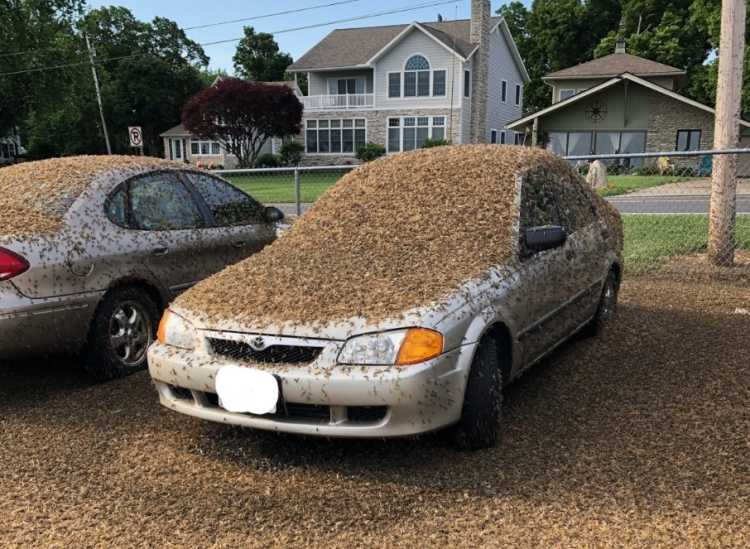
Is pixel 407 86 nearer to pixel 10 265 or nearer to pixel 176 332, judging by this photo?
pixel 10 265

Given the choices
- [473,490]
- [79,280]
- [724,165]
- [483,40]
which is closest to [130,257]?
[79,280]

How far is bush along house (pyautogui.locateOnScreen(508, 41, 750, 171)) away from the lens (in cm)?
3073

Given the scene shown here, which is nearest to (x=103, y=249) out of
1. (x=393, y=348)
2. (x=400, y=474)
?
(x=393, y=348)

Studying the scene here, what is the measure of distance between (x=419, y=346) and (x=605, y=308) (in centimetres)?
304

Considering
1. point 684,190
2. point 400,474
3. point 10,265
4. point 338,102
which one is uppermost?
point 338,102

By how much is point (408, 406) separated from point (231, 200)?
3.36 m

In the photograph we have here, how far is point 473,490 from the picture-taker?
3.16 meters

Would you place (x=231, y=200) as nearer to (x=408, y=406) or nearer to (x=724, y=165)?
(x=408, y=406)

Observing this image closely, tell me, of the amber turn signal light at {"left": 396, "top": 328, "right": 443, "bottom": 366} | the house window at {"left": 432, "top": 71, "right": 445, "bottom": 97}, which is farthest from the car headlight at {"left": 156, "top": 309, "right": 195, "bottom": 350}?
the house window at {"left": 432, "top": 71, "right": 445, "bottom": 97}

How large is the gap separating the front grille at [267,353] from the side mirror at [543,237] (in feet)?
5.04

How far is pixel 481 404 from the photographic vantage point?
11.1 feet

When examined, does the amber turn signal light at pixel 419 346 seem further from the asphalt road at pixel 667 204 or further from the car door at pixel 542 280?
the asphalt road at pixel 667 204

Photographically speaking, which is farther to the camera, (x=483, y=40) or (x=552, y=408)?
(x=483, y=40)

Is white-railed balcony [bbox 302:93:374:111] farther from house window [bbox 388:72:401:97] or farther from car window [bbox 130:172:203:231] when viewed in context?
car window [bbox 130:172:203:231]
